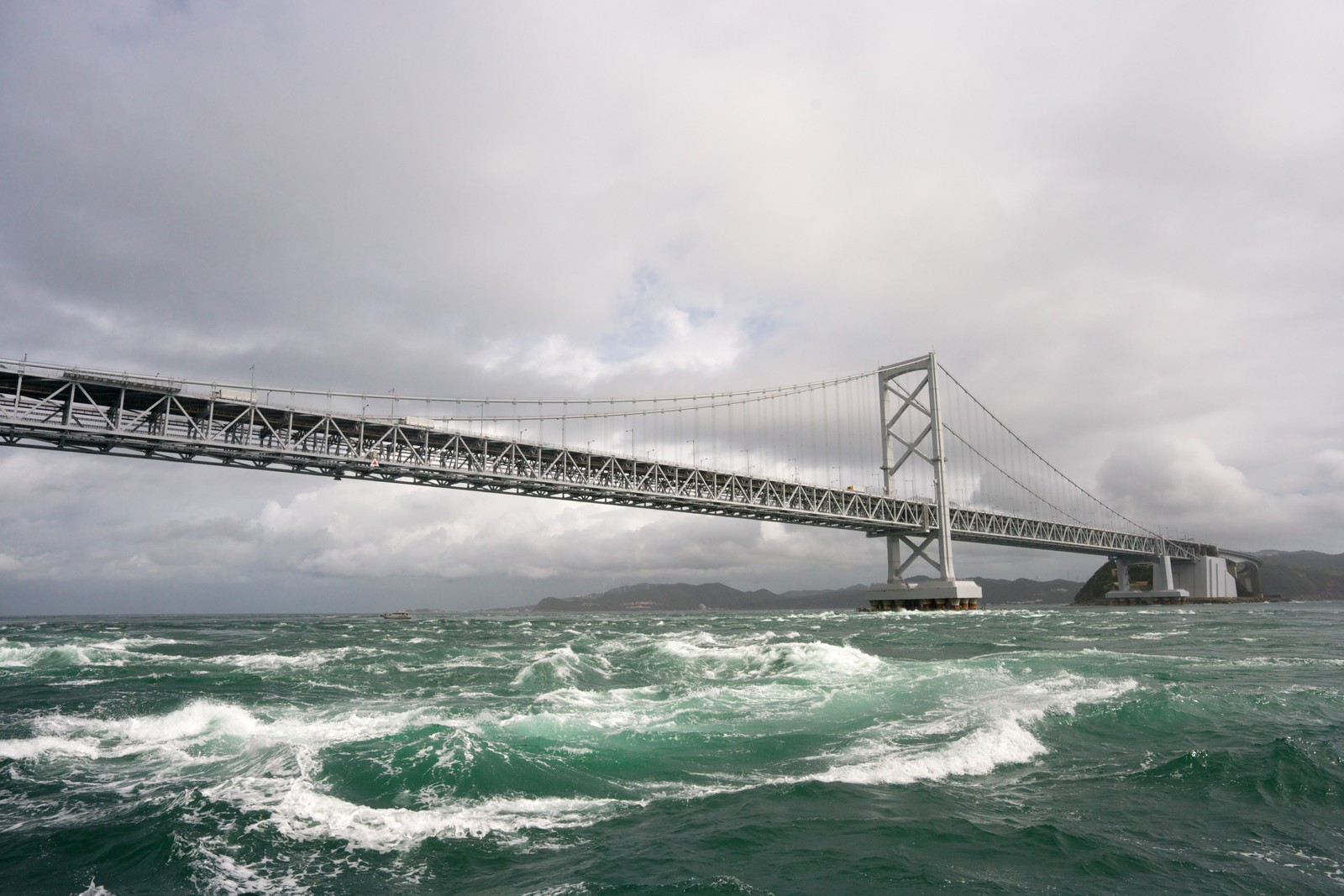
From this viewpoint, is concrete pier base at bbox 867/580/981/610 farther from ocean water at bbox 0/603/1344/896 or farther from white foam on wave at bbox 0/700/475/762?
white foam on wave at bbox 0/700/475/762

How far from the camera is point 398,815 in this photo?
6.91 meters

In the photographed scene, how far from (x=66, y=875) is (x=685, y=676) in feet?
39.7

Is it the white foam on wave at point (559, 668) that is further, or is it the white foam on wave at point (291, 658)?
the white foam on wave at point (291, 658)

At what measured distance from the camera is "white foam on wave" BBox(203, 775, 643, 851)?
648 centimetres

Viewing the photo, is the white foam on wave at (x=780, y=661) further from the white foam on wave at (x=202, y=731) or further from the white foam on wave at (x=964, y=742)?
the white foam on wave at (x=202, y=731)

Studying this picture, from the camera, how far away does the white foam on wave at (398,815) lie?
648 cm

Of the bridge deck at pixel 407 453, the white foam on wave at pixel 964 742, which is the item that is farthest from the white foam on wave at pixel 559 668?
the bridge deck at pixel 407 453

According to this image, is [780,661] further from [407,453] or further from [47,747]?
[407,453]

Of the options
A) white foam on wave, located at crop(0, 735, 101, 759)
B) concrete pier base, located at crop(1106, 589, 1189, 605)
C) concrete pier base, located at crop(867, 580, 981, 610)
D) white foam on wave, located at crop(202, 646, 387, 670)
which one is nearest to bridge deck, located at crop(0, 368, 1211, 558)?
concrete pier base, located at crop(867, 580, 981, 610)

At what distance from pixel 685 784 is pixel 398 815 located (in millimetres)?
3049

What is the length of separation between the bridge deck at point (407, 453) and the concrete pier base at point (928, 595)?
5.76 metres

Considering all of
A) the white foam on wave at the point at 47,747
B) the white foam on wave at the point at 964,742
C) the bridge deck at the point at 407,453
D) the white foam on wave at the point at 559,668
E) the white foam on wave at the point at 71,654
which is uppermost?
the bridge deck at the point at 407,453

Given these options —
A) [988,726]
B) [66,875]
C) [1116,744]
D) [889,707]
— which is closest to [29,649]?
[66,875]

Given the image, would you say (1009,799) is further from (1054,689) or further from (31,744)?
(31,744)
